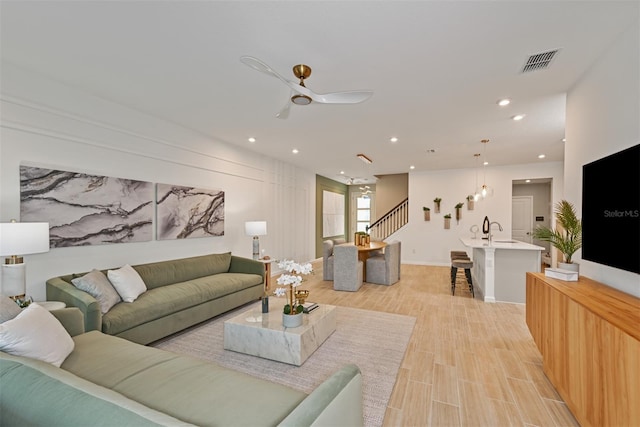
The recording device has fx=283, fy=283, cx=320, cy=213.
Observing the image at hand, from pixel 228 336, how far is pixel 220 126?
3075 millimetres

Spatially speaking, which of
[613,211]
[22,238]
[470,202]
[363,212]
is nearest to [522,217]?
[470,202]

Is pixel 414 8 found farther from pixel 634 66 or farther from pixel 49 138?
pixel 49 138

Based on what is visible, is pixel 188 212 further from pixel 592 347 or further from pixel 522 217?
pixel 522 217

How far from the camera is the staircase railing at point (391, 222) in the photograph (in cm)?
895

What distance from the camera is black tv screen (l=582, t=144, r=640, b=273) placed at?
5.83ft

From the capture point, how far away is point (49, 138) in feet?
9.82

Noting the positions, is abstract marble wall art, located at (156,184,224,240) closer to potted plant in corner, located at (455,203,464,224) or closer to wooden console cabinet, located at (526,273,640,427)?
wooden console cabinet, located at (526,273,640,427)

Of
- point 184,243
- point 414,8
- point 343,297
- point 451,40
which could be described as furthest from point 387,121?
point 184,243

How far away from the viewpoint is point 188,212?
4.54 m

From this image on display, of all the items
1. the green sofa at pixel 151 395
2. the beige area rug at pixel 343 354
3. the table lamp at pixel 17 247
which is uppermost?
the table lamp at pixel 17 247

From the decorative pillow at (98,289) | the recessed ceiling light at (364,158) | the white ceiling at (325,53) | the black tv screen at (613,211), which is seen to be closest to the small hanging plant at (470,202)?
the recessed ceiling light at (364,158)

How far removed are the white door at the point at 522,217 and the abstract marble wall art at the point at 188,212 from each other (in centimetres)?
865

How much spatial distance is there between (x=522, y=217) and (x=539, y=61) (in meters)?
7.81

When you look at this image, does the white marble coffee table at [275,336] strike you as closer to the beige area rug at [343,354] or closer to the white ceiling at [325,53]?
the beige area rug at [343,354]
